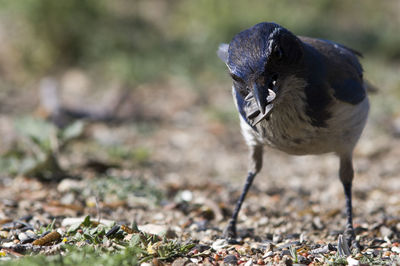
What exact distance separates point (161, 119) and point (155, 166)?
1.68 metres

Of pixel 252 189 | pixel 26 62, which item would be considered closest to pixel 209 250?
pixel 252 189

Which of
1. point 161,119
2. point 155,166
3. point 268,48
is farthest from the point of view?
point 161,119

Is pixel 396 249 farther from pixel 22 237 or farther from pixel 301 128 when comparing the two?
pixel 22 237

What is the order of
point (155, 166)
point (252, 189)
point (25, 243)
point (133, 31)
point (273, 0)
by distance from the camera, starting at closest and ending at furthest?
point (25, 243) → point (252, 189) → point (155, 166) → point (133, 31) → point (273, 0)

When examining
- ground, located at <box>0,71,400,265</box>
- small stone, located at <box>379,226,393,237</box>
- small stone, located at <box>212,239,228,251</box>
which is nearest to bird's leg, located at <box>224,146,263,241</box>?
ground, located at <box>0,71,400,265</box>

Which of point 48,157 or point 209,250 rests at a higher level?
point 48,157

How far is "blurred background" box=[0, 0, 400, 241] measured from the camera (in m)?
5.50

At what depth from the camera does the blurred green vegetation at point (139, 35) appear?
8.74m

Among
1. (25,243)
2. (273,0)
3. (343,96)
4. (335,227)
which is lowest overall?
(335,227)

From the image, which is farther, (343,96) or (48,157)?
(48,157)

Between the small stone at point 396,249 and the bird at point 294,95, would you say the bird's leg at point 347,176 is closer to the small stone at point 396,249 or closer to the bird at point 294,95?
Result: the bird at point 294,95

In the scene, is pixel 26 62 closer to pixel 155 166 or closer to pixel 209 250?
pixel 155 166

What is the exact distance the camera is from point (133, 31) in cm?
996

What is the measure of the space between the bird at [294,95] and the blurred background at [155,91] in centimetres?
93
